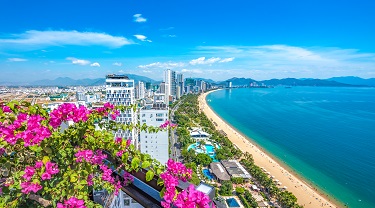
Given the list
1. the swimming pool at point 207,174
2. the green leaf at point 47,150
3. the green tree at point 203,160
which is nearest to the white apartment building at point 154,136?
the swimming pool at point 207,174

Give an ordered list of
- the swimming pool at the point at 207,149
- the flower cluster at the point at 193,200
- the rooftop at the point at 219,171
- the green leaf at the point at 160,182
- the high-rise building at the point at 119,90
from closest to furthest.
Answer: the flower cluster at the point at 193,200
the green leaf at the point at 160,182
the high-rise building at the point at 119,90
the rooftop at the point at 219,171
the swimming pool at the point at 207,149

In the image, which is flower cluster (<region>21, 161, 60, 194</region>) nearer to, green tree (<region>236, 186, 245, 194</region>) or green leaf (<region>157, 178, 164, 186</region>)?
green leaf (<region>157, 178, 164, 186</region>)

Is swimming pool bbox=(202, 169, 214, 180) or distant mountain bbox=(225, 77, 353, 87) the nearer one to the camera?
swimming pool bbox=(202, 169, 214, 180)

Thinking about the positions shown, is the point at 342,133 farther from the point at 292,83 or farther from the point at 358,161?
the point at 292,83

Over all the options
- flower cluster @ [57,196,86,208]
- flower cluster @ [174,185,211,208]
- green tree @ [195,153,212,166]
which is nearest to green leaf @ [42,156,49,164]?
flower cluster @ [57,196,86,208]

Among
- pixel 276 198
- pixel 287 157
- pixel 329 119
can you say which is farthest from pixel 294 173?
pixel 329 119

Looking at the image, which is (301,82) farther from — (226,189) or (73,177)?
(73,177)

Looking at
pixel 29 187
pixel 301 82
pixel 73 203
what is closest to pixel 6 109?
pixel 29 187

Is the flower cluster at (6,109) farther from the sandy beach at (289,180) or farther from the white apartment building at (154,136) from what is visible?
the sandy beach at (289,180)
